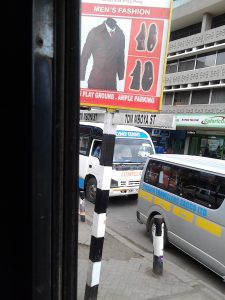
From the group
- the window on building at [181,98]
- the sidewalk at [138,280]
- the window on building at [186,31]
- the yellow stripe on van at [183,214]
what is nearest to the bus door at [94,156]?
the sidewalk at [138,280]

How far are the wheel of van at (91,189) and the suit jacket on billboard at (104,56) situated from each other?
7.39 metres

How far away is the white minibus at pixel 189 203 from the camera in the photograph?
232 inches

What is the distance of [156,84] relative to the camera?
448 centimetres

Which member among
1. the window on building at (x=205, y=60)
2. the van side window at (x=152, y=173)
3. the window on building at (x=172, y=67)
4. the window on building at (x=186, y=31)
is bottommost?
the van side window at (x=152, y=173)

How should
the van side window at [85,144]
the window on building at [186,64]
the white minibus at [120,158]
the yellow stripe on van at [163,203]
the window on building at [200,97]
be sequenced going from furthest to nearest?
the window on building at [186,64] → the window on building at [200,97] → the van side window at [85,144] → the white minibus at [120,158] → the yellow stripe on van at [163,203]

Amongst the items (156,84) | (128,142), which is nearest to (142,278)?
(156,84)

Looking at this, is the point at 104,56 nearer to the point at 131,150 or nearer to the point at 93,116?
the point at 93,116

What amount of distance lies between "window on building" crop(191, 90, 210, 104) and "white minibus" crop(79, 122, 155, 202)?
1541 centimetres

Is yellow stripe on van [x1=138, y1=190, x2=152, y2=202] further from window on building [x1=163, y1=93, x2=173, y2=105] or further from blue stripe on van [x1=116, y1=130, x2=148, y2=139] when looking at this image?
window on building [x1=163, y1=93, x2=173, y2=105]

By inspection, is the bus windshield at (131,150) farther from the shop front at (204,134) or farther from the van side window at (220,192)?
the shop front at (204,134)

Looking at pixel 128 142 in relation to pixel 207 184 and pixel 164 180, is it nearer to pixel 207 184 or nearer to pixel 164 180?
pixel 164 180

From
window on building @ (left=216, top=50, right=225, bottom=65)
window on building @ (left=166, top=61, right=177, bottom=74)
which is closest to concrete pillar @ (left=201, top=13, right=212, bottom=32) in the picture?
window on building @ (left=216, top=50, right=225, bottom=65)

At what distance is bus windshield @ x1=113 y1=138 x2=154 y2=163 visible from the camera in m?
11.6

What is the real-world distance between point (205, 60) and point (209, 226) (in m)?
22.5
